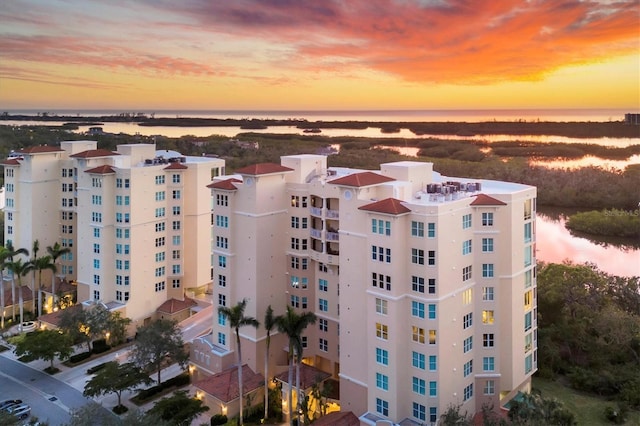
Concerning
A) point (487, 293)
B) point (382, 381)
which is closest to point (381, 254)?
point (382, 381)

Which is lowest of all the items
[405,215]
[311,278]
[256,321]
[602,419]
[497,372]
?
[602,419]

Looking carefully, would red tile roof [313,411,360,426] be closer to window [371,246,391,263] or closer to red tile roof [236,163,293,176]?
window [371,246,391,263]

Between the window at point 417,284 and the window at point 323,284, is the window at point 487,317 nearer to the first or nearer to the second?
the window at point 417,284

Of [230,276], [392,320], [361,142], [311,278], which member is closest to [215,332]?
[230,276]

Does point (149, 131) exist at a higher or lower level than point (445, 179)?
higher

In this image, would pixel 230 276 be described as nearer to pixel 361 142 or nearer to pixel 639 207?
pixel 639 207

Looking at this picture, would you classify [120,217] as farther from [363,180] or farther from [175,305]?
[363,180]
